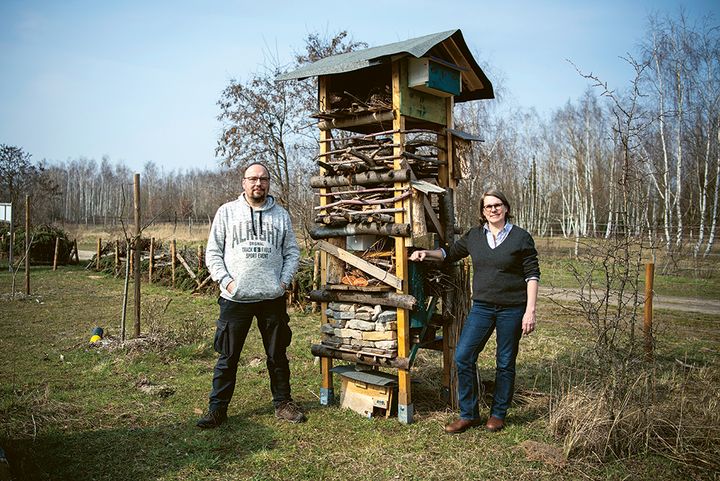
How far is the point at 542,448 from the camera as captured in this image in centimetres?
378

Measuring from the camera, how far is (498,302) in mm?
4141

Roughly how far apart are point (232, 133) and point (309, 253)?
5344 millimetres

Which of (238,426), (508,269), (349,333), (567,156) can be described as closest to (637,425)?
(508,269)

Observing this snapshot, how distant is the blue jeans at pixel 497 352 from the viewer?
→ 13.6 feet

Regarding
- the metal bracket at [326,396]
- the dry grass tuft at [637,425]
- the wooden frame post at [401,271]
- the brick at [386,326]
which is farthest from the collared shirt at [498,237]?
the metal bracket at [326,396]

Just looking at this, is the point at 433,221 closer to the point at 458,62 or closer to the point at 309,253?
the point at 458,62

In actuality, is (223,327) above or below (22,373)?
above

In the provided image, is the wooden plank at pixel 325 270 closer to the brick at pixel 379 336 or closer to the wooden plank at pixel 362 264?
the wooden plank at pixel 362 264

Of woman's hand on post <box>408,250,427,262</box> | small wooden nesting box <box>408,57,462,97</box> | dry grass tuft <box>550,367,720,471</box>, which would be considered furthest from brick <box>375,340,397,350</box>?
small wooden nesting box <box>408,57,462,97</box>

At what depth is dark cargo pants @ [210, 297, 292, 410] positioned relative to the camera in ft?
14.2

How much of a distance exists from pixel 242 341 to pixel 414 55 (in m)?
2.83

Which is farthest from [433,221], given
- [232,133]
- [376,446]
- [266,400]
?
[232,133]

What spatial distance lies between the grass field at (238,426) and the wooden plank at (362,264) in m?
1.24

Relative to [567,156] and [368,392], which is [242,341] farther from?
[567,156]
